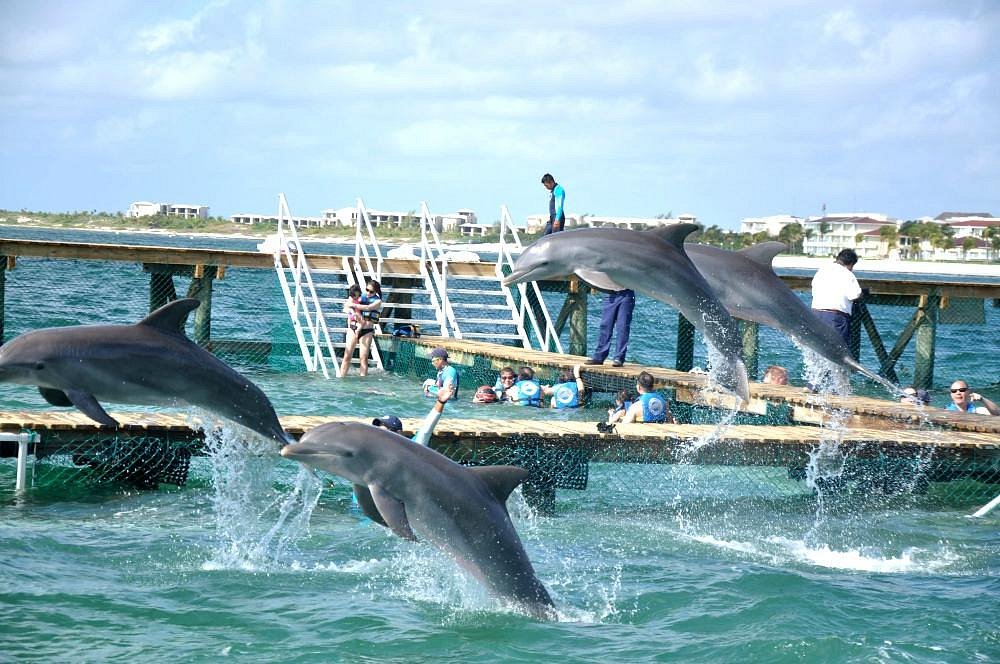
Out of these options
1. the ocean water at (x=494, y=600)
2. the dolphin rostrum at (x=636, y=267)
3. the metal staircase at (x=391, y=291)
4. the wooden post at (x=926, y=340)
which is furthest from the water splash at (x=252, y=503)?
the wooden post at (x=926, y=340)

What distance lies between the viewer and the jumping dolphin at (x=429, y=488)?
727 cm

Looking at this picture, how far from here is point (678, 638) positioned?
8.52 m

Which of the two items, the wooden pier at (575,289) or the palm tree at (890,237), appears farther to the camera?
the palm tree at (890,237)

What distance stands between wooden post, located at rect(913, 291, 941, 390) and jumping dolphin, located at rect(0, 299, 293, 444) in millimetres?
16826

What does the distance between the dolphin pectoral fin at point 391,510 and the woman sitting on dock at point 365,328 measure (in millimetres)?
13439

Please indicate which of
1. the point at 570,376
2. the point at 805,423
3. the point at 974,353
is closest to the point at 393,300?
the point at 570,376

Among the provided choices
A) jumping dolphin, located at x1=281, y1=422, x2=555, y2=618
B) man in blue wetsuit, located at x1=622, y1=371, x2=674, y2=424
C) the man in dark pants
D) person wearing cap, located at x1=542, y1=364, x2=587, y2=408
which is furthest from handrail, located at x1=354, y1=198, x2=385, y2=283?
jumping dolphin, located at x1=281, y1=422, x2=555, y2=618

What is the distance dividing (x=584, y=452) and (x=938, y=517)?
11.4 ft

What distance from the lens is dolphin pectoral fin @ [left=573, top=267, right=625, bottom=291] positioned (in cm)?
739

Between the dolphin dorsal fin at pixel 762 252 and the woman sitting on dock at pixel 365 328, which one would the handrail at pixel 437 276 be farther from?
the dolphin dorsal fin at pixel 762 252

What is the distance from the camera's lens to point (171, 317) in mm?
7645

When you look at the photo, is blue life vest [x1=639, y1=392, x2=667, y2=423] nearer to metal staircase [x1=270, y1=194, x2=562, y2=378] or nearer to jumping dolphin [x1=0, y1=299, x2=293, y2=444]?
jumping dolphin [x1=0, y1=299, x2=293, y2=444]

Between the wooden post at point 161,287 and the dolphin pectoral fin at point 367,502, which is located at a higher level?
the wooden post at point 161,287

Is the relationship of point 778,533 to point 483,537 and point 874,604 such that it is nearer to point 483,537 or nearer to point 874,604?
point 874,604
